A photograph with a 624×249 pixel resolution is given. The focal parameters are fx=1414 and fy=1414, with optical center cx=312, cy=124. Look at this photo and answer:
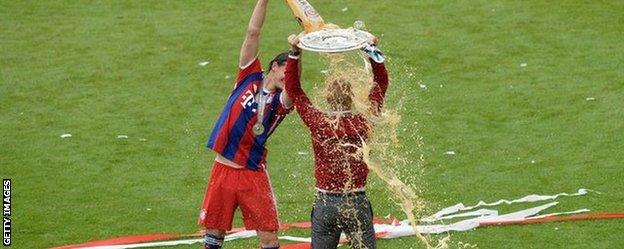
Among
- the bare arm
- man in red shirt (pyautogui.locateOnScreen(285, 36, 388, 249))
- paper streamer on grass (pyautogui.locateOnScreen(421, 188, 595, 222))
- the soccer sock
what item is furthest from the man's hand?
paper streamer on grass (pyautogui.locateOnScreen(421, 188, 595, 222))

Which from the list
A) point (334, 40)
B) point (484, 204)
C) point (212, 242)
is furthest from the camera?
point (484, 204)

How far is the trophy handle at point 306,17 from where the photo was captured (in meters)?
9.42

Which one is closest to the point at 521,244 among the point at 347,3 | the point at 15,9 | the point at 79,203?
the point at 79,203

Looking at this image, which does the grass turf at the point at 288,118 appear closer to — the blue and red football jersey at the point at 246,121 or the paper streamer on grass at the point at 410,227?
the paper streamer on grass at the point at 410,227

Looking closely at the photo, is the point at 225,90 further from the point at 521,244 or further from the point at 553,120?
the point at 521,244

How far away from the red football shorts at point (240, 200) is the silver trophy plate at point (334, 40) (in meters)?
1.37

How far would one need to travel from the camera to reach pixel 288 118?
14391 mm

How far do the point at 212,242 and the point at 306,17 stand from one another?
1754mm

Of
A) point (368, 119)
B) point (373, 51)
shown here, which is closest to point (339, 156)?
point (368, 119)

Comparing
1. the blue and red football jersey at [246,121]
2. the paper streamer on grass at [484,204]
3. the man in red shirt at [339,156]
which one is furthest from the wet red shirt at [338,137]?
the paper streamer on grass at [484,204]

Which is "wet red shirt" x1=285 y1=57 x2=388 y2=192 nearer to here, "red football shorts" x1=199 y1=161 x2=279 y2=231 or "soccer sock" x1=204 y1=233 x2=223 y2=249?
"red football shorts" x1=199 y1=161 x2=279 y2=231

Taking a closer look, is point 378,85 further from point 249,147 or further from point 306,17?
point 249,147

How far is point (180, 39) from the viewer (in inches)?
664

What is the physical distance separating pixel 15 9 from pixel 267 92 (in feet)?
29.7
